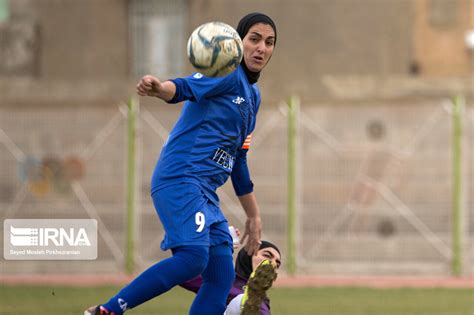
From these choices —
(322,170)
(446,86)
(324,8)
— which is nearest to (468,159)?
(322,170)

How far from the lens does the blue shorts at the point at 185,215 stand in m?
7.12

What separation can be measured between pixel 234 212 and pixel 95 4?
11928 millimetres

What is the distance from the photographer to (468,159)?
698 inches

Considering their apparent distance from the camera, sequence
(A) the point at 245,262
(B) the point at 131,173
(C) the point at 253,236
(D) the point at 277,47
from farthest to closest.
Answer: (D) the point at 277,47 < (B) the point at 131,173 < (A) the point at 245,262 < (C) the point at 253,236

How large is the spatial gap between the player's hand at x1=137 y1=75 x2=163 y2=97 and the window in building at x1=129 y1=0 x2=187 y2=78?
21.5 metres

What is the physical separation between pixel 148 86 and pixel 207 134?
2.27 feet

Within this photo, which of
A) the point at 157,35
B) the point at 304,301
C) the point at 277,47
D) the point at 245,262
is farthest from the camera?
A: the point at 157,35

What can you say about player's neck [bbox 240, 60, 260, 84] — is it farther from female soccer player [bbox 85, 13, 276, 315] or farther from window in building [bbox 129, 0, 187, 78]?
window in building [bbox 129, 0, 187, 78]

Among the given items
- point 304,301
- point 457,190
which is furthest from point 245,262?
point 457,190

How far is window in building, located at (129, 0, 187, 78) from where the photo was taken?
28359mm

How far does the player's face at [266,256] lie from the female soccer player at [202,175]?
1.79 feet

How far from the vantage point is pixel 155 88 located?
6.79 metres

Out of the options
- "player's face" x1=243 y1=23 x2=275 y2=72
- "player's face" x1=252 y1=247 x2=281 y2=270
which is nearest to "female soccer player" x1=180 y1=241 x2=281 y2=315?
"player's face" x1=252 y1=247 x2=281 y2=270

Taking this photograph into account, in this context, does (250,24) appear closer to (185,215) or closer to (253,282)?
(185,215)
